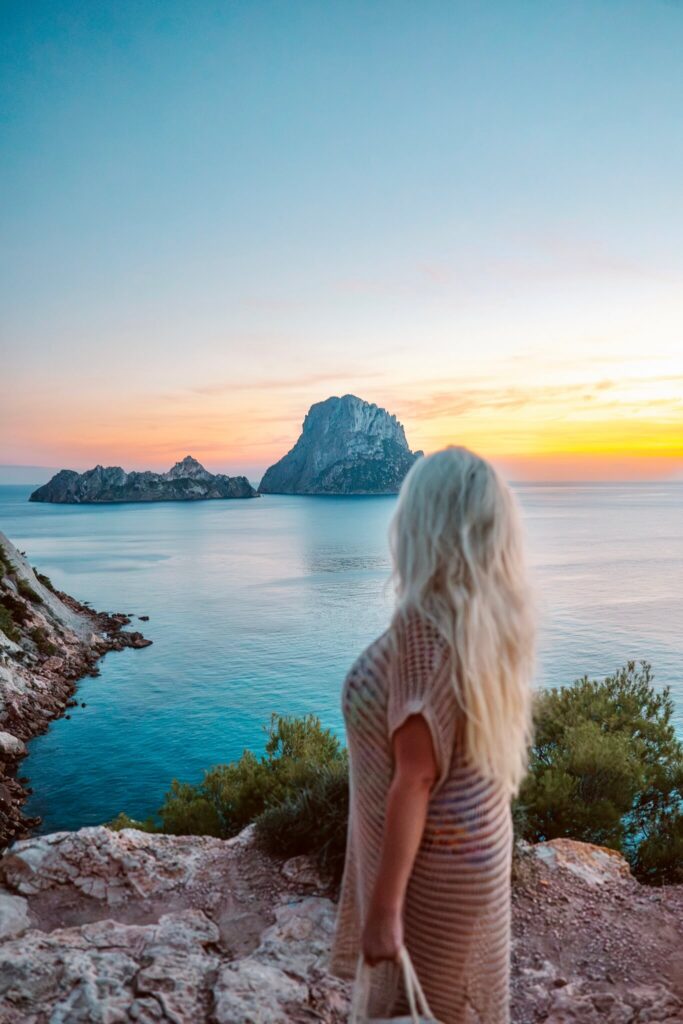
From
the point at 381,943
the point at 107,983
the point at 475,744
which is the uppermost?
the point at 475,744

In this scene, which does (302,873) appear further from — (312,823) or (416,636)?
(416,636)

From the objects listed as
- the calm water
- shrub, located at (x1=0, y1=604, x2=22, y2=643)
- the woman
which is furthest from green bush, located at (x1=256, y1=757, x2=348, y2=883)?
shrub, located at (x1=0, y1=604, x2=22, y2=643)

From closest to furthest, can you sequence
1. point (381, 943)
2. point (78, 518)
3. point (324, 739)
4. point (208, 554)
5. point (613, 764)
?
1. point (381, 943)
2. point (613, 764)
3. point (324, 739)
4. point (208, 554)
5. point (78, 518)

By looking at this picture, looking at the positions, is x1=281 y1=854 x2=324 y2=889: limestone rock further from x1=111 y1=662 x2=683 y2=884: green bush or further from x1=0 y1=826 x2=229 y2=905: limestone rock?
x1=0 y1=826 x2=229 y2=905: limestone rock

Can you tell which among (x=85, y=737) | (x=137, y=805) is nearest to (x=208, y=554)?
(x=85, y=737)

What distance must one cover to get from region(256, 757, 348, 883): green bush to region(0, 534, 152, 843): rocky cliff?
11.5 meters

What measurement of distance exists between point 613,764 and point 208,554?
74.7m

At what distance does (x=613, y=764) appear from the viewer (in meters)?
9.62

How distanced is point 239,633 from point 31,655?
47.0ft

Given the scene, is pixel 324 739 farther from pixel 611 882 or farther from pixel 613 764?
pixel 611 882

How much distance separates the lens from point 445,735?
210 centimetres

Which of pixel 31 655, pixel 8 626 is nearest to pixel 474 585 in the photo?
pixel 8 626

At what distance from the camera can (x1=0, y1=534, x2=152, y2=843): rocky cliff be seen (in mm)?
21131

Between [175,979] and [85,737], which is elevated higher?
[175,979]
